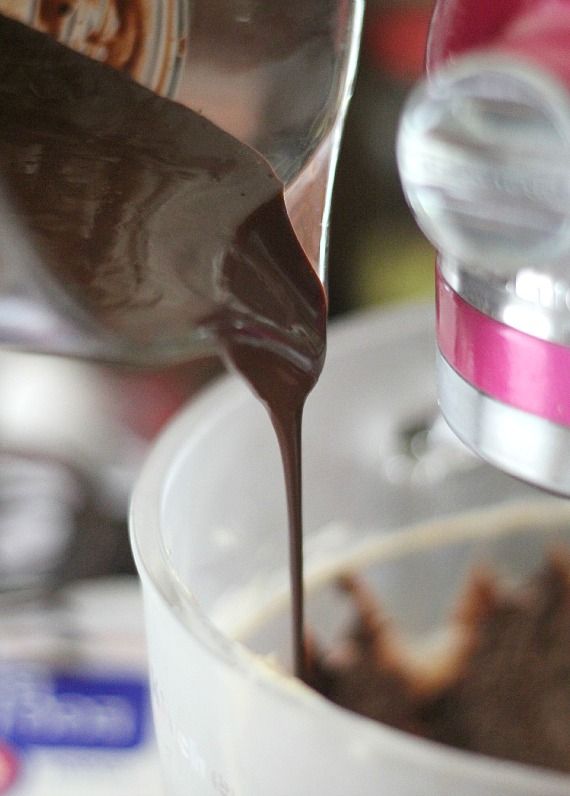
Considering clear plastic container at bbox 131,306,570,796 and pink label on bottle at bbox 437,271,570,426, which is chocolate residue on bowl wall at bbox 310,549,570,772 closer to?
clear plastic container at bbox 131,306,570,796

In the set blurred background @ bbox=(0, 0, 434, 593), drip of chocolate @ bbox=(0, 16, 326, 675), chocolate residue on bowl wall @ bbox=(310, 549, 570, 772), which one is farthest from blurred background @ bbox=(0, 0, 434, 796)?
drip of chocolate @ bbox=(0, 16, 326, 675)

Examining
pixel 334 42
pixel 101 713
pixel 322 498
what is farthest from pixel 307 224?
pixel 101 713

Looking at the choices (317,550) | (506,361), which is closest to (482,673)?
(317,550)

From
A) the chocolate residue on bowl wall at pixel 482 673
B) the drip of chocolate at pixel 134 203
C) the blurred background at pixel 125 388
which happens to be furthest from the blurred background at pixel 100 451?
the drip of chocolate at pixel 134 203

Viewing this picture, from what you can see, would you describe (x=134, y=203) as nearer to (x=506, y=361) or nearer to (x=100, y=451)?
(x=506, y=361)

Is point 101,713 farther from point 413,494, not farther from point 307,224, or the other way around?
point 307,224

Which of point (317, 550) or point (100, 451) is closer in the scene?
point (317, 550)
